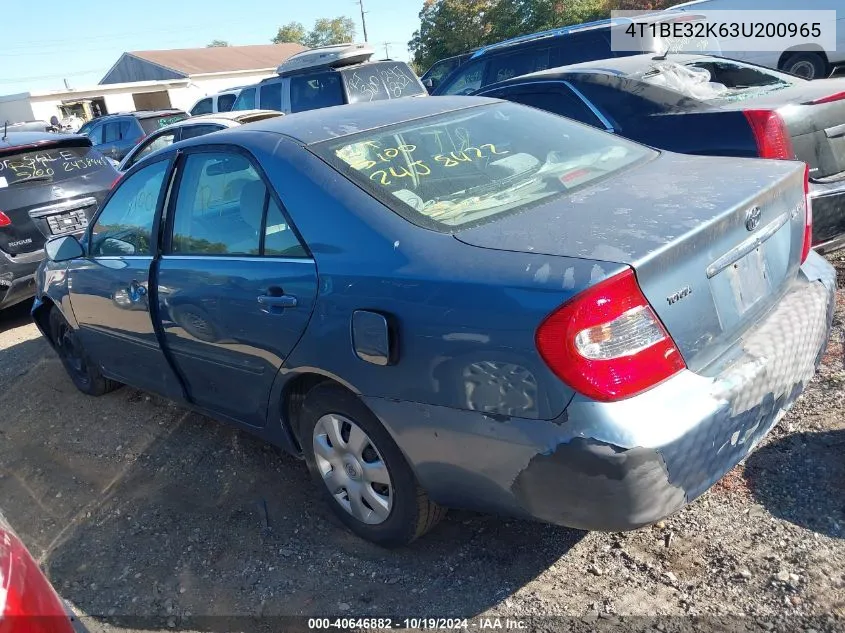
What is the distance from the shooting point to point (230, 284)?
2.92m

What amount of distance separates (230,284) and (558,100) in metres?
3.26

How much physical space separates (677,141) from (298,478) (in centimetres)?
311

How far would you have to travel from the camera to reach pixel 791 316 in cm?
255

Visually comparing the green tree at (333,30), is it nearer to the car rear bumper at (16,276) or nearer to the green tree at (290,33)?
the green tree at (290,33)

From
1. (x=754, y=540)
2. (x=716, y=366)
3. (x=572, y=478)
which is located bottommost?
(x=754, y=540)

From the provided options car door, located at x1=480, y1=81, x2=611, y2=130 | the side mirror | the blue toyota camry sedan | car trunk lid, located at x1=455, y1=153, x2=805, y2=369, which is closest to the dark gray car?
the side mirror

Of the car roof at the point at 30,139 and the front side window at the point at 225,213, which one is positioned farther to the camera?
the car roof at the point at 30,139

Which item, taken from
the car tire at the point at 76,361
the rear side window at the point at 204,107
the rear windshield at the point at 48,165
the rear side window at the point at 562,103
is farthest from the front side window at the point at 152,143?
the rear side window at the point at 562,103

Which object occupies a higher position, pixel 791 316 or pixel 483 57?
pixel 483 57

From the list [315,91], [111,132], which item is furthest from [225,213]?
[111,132]

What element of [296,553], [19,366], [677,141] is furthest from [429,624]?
[19,366]

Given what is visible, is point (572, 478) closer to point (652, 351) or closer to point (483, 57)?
point (652, 351)

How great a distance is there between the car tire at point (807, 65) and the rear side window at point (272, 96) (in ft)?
29.9

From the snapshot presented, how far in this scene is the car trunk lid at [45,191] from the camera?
6375 mm
